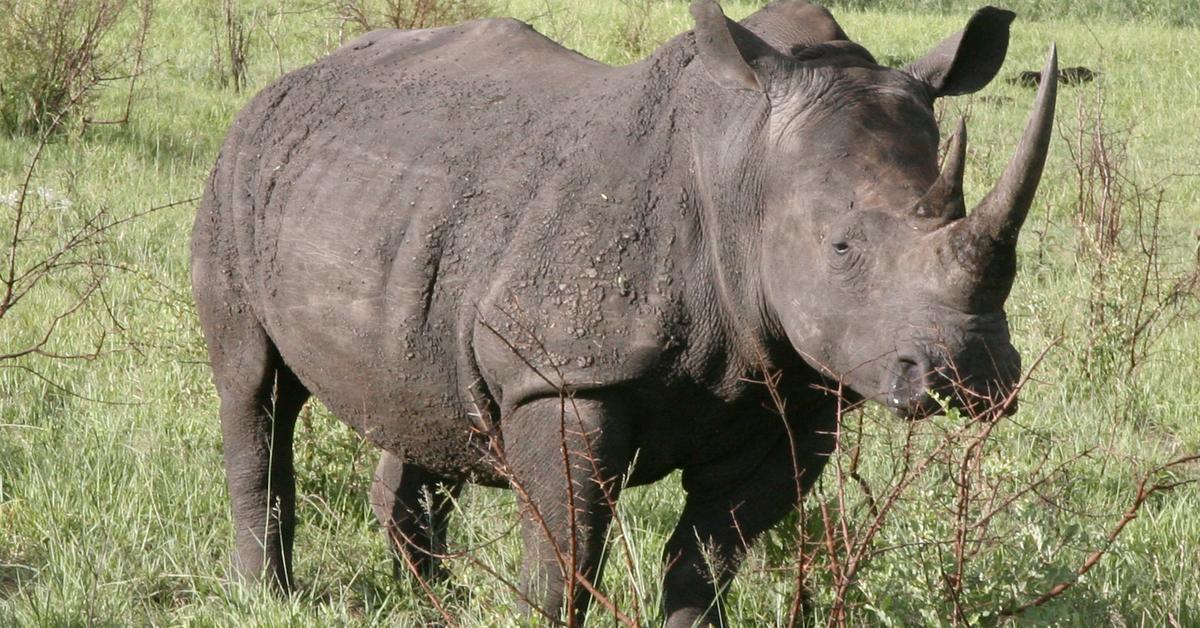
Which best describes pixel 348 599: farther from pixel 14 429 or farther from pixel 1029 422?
pixel 1029 422

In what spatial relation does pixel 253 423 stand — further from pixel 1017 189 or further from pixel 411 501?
pixel 1017 189

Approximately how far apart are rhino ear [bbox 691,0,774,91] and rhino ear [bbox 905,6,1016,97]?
0.43 m

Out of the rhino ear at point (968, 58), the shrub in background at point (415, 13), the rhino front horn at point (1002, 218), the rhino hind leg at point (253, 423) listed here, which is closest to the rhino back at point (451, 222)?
the rhino hind leg at point (253, 423)

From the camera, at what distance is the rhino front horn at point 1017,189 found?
3.15 meters

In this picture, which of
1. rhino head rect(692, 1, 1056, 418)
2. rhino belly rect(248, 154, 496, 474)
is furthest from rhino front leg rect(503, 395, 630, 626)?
rhino head rect(692, 1, 1056, 418)

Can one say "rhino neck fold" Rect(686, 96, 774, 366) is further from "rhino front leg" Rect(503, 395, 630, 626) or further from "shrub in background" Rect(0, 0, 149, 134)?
"shrub in background" Rect(0, 0, 149, 134)

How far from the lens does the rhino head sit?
323 cm

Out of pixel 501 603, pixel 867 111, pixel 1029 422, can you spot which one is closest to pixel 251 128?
pixel 501 603

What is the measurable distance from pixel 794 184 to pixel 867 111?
0.75ft

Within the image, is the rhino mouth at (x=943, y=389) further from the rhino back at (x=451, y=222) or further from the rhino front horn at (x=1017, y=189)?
the rhino back at (x=451, y=222)

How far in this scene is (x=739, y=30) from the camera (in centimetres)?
364

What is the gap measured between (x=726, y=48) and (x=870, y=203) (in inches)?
20.1

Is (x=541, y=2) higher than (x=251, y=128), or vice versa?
(x=251, y=128)

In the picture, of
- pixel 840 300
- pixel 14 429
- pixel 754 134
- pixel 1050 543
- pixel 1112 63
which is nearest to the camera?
pixel 840 300
